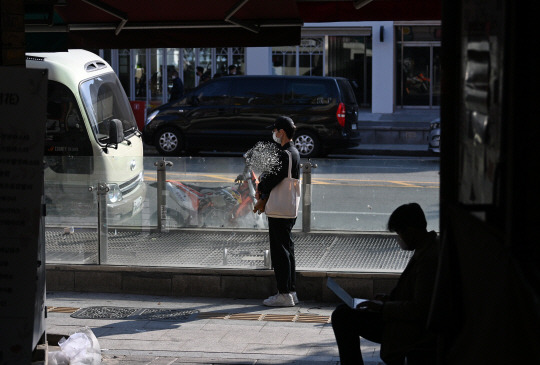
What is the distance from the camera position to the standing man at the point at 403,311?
4.73m

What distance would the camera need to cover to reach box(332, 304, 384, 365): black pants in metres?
5.23

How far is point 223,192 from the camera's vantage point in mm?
9648

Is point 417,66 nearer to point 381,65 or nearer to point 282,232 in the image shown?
point 381,65

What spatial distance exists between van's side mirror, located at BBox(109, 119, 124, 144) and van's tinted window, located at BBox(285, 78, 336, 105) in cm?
933

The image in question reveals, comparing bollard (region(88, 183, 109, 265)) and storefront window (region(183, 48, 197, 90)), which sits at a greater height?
storefront window (region(183, 48, 197, 90))

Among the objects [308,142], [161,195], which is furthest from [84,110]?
[308,142]

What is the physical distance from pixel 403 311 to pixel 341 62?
2643 cm

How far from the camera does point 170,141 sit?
21516 millimetres

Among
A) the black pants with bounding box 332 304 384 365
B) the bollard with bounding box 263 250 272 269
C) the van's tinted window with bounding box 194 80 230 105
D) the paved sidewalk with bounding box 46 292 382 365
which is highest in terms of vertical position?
the van's tinted window with bounding box 194 80 230 105

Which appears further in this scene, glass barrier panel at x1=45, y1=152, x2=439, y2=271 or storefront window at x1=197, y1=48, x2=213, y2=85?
storefront window at x1=197, y1=48, x2=213, y2=85

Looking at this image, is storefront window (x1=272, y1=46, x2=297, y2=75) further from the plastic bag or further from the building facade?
the plastic bag

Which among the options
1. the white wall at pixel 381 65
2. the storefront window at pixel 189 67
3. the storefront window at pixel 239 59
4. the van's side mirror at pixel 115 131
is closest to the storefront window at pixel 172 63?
the storefront window at pixel 189 67

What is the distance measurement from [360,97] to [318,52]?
228 centimetres

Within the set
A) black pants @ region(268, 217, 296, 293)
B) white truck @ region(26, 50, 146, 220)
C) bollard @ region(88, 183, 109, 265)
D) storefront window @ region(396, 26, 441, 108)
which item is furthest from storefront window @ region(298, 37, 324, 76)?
black pants @ region(268, 217, 296, 293)
